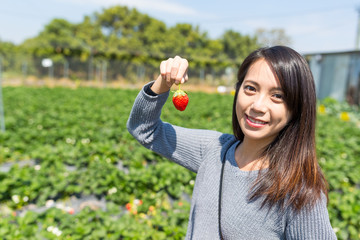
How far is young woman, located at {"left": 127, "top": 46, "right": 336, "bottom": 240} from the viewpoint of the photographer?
3.20 ft

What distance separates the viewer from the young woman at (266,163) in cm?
98

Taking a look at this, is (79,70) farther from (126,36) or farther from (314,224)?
(314,224)

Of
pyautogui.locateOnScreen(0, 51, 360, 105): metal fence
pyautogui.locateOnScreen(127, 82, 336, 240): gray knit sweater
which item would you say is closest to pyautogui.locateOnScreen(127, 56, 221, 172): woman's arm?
pyautogui.locateOnScreen(127, 82, 336, 240): gray knit sweater

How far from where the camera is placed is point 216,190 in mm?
1127

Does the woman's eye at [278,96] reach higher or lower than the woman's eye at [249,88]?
lower

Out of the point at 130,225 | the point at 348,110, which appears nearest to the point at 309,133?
the point at 130,225

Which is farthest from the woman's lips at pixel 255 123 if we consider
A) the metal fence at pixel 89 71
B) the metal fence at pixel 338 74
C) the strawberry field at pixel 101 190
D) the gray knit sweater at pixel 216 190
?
the metal fence at pixel 89 71

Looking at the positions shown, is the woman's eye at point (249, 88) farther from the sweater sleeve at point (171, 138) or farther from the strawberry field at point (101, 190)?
the strawberry field at point (101, 190)

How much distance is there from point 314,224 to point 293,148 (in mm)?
245

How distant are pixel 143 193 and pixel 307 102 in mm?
2466

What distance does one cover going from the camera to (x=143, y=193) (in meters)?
3.20

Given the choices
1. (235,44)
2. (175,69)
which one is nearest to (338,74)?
(175,69)

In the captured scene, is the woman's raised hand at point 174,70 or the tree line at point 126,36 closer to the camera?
the woman's raised hand at point 174,70

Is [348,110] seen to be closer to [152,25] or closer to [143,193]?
[143,193]
